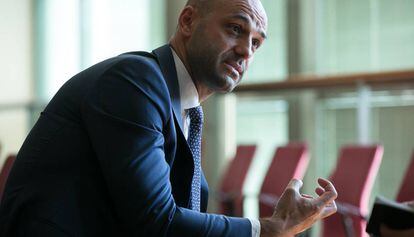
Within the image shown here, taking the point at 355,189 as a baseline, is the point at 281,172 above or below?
below

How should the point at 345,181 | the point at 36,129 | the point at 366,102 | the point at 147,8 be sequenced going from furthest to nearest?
1. the point at 147,8
2. the point at 366,102
3. the point at 345,181
4. the point at 36,129

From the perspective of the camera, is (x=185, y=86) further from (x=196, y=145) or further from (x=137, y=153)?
(x=137, y=153)

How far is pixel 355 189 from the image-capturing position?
420 centimetres

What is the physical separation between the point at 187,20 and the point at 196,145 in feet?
0.92

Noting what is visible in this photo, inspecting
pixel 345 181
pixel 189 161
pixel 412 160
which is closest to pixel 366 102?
pixel 345 181

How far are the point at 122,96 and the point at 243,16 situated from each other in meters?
0.34

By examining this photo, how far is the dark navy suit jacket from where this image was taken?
1288 millimetres

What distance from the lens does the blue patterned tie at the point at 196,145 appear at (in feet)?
5.05

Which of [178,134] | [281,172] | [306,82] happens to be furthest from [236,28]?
[306,82]

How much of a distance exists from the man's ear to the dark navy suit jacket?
190mm

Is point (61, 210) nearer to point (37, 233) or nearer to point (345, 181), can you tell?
point (37, 233)

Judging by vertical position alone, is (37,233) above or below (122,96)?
below

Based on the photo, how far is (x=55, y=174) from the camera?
4.46 feet

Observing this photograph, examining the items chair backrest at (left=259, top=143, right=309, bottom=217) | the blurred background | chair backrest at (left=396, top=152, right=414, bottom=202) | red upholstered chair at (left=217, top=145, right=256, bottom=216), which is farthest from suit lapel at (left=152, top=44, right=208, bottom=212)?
the blurred background
